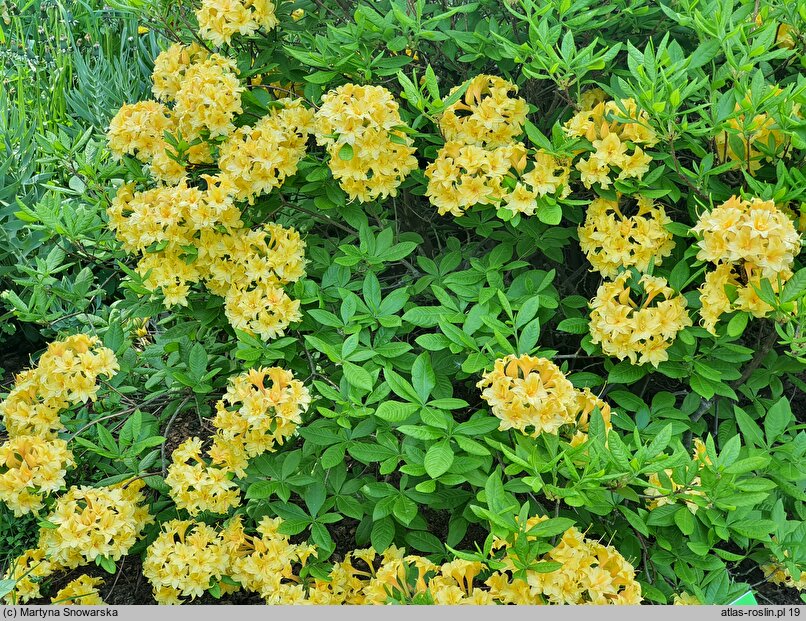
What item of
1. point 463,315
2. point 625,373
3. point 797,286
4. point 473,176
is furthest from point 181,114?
point 797,286

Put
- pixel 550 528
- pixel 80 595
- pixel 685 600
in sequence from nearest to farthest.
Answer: pixel 550 528 → pixel 685 600 → pixel 80 595

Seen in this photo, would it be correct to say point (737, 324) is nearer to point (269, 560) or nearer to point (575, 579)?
point (575, 579)

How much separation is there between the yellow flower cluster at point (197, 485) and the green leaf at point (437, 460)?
0.56 m

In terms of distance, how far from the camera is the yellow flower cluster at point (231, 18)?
6.57 ft

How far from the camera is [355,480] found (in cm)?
200

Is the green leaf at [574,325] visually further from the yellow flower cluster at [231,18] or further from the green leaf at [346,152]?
the yellow flower cluster at [231,18]

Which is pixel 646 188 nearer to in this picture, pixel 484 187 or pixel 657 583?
pixel 484 187

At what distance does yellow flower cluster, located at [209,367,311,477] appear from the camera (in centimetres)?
180

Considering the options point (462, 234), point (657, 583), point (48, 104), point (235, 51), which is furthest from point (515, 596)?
point (48, 104)

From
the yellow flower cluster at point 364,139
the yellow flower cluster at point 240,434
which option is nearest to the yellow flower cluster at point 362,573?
the yellow flower cluster at point 240,434

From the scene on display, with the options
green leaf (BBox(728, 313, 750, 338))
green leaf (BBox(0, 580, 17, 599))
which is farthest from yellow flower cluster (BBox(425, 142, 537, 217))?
green leaf (BBox(0, 580, 17, 599))

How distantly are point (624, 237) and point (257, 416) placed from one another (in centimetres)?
95

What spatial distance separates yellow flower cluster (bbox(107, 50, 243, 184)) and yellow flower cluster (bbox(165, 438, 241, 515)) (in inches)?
29.3

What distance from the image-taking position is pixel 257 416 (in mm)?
1792
